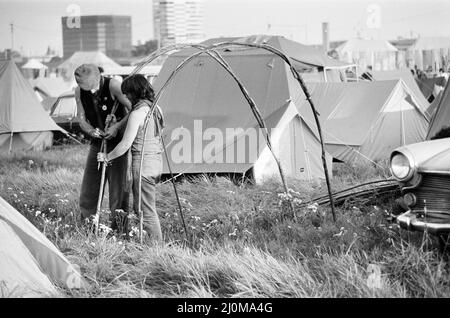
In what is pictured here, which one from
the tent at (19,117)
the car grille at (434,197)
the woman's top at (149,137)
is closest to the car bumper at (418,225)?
the car grille at (434,197)

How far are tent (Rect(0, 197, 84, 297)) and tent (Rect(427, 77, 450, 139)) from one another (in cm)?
334

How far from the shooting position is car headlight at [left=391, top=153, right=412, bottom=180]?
556 cm

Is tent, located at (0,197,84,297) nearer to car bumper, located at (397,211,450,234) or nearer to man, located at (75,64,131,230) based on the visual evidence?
man, located at (75,64,131,230)

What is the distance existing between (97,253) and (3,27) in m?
7.25

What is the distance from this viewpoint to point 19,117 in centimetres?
1494

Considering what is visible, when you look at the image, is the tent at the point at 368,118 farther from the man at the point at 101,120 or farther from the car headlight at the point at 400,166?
the car headlight at the point at 400,166

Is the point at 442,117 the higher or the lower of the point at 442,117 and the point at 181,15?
the lower

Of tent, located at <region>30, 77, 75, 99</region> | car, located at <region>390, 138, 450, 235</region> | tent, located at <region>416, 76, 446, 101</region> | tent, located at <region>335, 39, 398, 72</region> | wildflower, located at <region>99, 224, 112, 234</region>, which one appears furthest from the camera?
tent, located at <region>335, 39, 398, 72</region>

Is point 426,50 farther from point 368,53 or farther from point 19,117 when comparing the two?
point 19,117

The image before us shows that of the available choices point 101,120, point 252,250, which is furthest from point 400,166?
point 101,120

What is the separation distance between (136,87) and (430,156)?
8.65 feet

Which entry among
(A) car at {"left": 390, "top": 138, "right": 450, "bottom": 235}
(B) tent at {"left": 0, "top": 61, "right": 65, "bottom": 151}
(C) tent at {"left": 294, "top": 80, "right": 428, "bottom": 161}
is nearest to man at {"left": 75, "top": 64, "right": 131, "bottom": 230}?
(A) car at {"left": 390, "top": 138, "right": 450, "bottom": 235}
